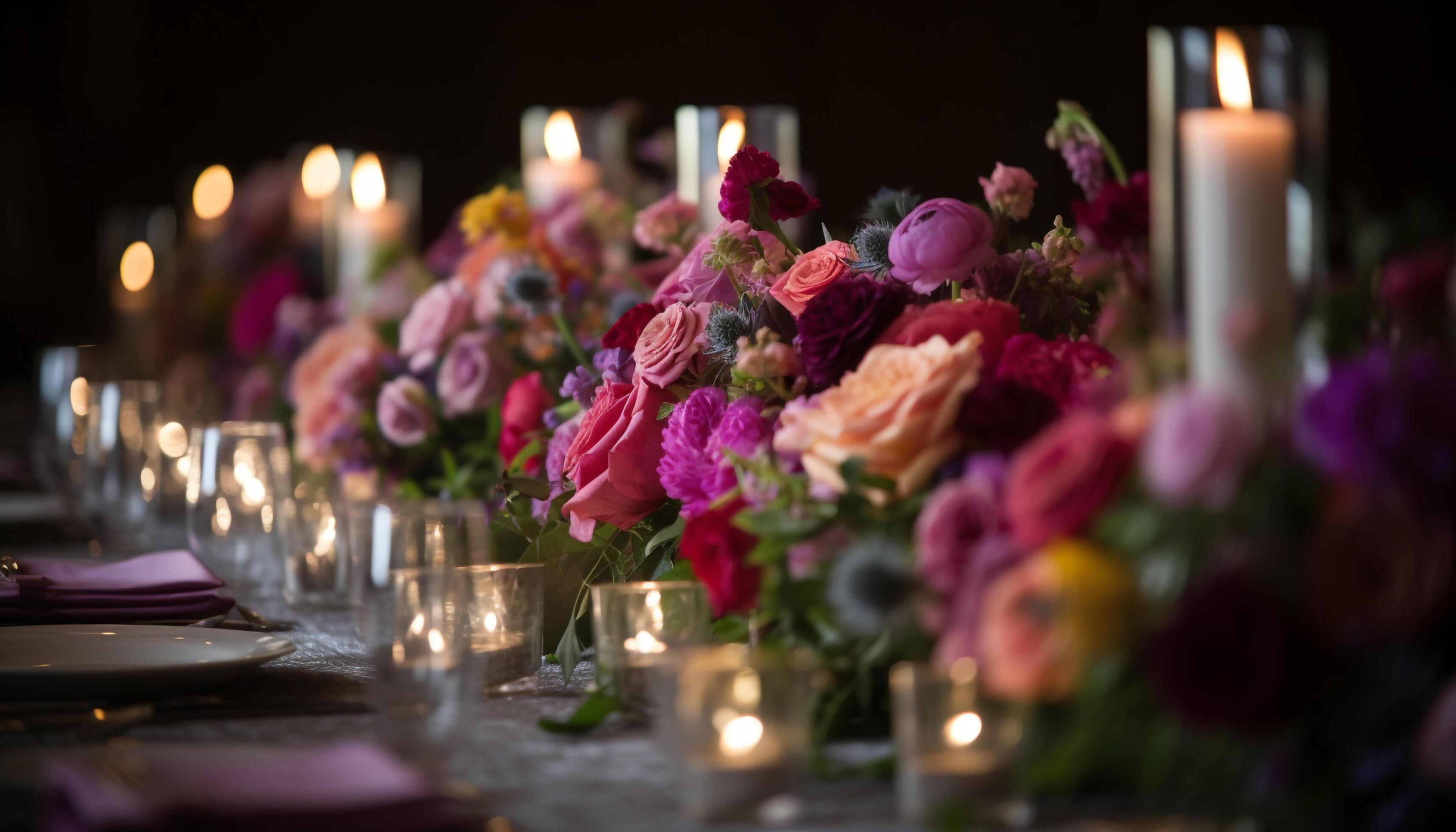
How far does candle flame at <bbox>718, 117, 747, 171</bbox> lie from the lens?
1626 millimetres

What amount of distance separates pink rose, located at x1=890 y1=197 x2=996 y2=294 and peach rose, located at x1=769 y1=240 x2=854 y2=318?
0.04 meters

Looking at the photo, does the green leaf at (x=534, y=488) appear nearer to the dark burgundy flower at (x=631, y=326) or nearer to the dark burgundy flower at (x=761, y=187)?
the dark burgundy flower at (x=631, y=326)

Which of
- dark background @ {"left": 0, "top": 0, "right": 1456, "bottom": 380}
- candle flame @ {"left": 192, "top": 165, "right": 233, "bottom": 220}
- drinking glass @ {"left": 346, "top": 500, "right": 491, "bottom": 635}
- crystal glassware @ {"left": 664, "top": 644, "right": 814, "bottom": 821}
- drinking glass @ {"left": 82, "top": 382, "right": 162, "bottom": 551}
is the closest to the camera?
crystal glassware @ {"left": 664, "top": 644, "right": 814, "bottom": 821}

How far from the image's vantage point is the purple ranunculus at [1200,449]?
1.95 feet

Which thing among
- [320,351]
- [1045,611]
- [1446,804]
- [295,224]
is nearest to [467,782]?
[1045,611]

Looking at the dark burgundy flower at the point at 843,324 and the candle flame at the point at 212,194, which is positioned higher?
the candle flame at the point at 212,194

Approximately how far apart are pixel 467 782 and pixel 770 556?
0.21 m

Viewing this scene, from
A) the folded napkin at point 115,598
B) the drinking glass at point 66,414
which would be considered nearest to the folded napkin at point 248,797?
the folded napkin at point 115,598

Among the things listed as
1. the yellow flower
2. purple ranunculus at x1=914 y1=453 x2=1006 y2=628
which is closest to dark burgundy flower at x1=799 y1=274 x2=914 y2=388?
purple ranunculus at x1=914 y1=453 x2=1006 y2=628

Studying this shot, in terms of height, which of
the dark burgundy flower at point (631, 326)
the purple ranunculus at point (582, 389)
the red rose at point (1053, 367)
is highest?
the dark burgundy flower at point (631, 326)

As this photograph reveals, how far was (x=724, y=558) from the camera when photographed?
902 mm

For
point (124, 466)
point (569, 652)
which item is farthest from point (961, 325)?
point (124, 466)

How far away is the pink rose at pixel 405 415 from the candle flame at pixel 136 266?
159cm

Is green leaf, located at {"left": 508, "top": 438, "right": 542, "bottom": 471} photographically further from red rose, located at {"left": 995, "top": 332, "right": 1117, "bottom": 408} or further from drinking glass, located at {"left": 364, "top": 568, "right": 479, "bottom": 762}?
red rose, located at {"left": 995, "top": 332, "right": 1117, "bottom": 408}
